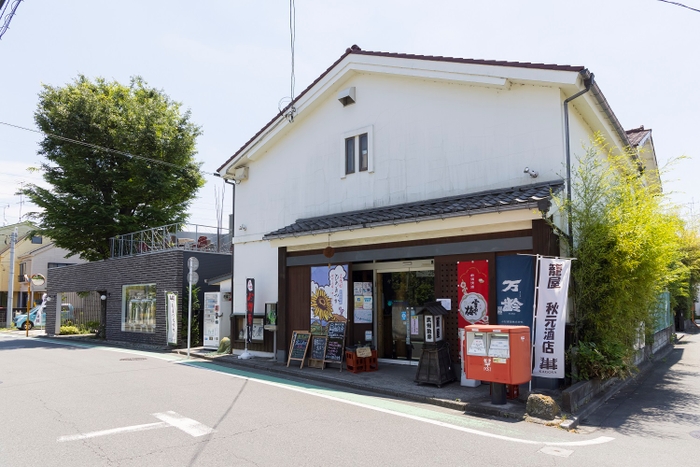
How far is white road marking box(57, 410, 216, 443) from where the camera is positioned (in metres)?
6.36

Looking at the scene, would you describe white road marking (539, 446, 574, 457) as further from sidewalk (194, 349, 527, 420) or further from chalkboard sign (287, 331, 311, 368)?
chalkboard sign (287, 331, 311, 368)

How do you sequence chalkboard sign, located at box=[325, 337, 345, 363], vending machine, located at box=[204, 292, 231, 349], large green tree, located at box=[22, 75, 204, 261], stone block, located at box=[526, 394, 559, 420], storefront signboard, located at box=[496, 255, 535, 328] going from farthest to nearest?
large green tree, located at box=[22, 75, 204, 261] < vending machine, located at box=[204, 292, 231, 349] < chalkboard sign, located at box=[325, 337, 345, 363] < storefront signboard, located at box=[496, 255, 535, 328] < stone block, located at box=[526, 394, 559, 420]

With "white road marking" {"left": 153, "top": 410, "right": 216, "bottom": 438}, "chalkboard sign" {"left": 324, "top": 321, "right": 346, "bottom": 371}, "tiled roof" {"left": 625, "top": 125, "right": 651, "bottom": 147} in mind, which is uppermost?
"tiled roof" {"left": 625, "top": 125, "right": 651, "bottom": 147}

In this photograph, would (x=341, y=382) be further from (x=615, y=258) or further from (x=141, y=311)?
(x=141, y=311)

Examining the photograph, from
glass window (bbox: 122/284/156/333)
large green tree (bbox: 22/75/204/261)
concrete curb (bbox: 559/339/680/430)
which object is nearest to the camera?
concrete curb (bbox: 559/339/680/430)

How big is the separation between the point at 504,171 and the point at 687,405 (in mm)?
5299

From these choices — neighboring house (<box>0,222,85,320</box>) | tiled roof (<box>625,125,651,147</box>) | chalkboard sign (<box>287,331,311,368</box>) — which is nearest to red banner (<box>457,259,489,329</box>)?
chalkboard sign (<box>287,331,311,368</box>)

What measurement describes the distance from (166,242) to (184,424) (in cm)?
1466

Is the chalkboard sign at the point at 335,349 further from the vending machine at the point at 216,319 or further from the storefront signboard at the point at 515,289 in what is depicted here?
the vending machine at the point at 216,319

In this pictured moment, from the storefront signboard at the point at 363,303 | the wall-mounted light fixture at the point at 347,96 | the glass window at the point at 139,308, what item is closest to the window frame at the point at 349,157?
the wall-mounted light fixture at the point at 347,96

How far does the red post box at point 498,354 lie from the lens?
7.55 metres

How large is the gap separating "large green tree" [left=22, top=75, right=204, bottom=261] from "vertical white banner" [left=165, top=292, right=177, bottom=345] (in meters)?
8.42

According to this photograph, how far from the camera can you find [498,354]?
25.2ft

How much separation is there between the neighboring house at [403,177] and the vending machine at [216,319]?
4.71 feet
